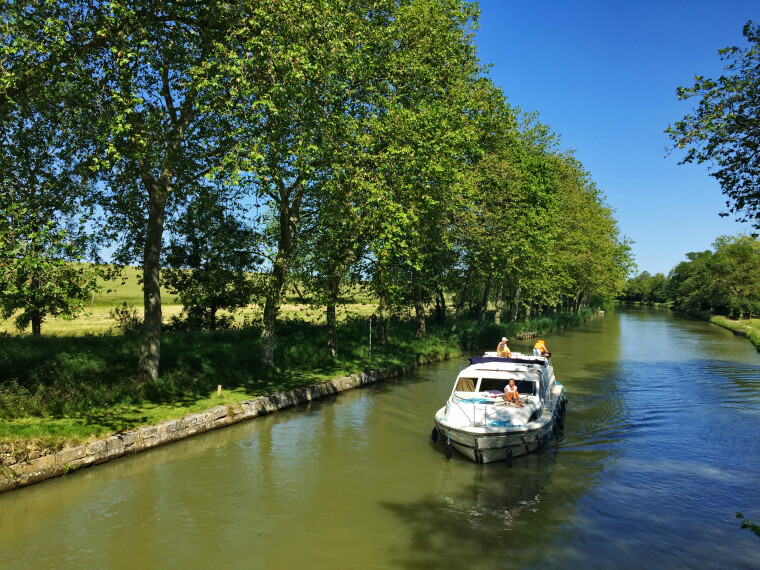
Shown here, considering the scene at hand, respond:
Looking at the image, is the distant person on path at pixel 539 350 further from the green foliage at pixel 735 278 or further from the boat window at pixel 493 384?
the green foliage at pixel 735 278

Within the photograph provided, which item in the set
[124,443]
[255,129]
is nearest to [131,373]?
[124,443]

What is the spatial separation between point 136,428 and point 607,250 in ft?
218

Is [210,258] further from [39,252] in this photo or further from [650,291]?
[650,291]

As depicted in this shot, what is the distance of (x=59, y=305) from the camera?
11.6 metres

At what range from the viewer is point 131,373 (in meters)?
17.2

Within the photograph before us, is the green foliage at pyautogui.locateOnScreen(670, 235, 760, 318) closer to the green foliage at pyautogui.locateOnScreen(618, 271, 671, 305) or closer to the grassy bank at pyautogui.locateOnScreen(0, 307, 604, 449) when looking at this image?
the grassy bank at pyautogui.locateOnScreen(0, 307, 604, 449)

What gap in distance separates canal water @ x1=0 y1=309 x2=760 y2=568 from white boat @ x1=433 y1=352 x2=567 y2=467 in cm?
52

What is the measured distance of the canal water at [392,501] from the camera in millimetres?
8883

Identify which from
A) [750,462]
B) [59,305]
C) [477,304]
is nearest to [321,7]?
[59,305]

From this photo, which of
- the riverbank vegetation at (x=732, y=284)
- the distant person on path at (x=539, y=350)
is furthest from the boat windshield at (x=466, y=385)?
the riverbank vegetation at (x=732, y=284)

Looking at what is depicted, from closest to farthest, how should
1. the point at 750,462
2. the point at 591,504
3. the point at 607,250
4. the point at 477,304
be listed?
the point at 591,504, the point at 750,462, the point at 477,304, the point at 607,250

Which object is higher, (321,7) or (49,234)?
(321,7)

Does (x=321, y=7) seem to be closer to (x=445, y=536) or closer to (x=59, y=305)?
(x=59, y=305)

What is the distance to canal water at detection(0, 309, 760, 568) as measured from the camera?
888 centimetres
